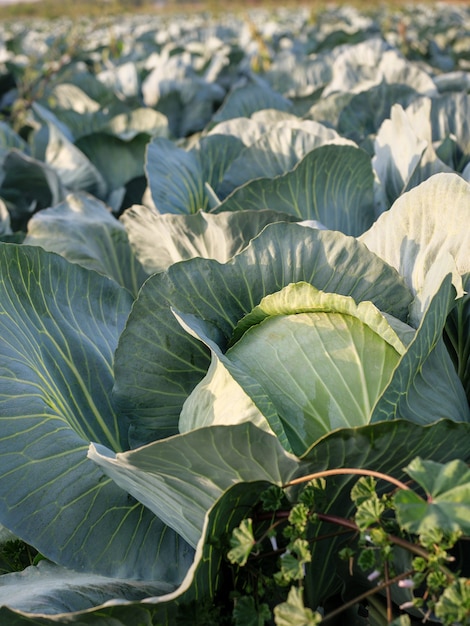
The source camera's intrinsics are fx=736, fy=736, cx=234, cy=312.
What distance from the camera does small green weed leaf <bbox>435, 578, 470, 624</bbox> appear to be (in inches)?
28.9

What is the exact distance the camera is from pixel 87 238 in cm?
196

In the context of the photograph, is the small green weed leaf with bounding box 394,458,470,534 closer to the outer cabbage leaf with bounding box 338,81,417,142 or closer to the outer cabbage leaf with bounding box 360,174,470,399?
the outer cabbage leaf with bounding box 360,174,470,399

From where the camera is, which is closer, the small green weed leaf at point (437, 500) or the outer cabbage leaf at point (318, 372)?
the small green weed leaf at point (437, 500)

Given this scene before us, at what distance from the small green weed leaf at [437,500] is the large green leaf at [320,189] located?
97cm

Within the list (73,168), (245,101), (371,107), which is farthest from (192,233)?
(245,101)

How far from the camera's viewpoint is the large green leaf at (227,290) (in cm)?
121

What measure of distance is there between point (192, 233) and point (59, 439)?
510 millimetres

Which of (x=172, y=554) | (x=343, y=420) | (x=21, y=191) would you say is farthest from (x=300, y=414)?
(x=21, y=191)

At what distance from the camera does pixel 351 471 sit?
89 cm

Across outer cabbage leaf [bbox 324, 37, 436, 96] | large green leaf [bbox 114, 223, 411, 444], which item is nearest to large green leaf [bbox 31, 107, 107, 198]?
outer cabbage leaf [bbox 324, 37, 436, 96]

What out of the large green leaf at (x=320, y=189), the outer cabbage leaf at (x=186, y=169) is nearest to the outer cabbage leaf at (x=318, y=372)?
the large green leaf at (x=320, y=189)

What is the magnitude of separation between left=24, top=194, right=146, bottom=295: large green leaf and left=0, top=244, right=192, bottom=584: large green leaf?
0.43 metres

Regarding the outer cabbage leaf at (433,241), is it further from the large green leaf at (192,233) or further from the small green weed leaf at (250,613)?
the small green weed leaf at (250,613)

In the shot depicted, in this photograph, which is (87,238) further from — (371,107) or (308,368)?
(371,107)
